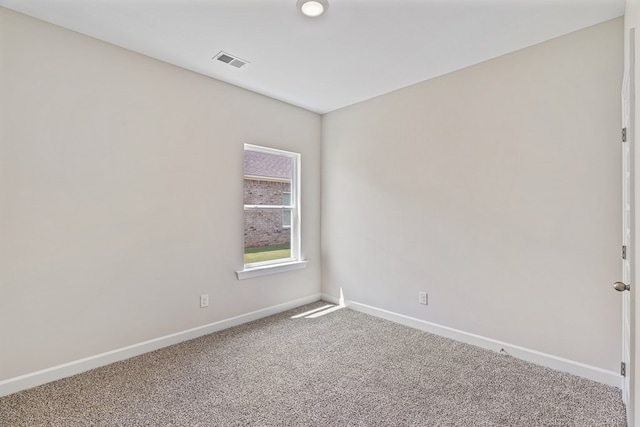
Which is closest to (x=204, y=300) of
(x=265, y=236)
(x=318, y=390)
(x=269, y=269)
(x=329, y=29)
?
(x=269, y=269)

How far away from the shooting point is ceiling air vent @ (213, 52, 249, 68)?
8.41 ft

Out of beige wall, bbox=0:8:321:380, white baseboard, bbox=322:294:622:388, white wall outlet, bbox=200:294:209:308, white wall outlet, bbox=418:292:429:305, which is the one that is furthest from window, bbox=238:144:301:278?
white wall outlet, bbox=418:292:429:305

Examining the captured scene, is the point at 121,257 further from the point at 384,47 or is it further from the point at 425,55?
the point at 425,55

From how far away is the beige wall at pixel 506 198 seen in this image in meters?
2.12

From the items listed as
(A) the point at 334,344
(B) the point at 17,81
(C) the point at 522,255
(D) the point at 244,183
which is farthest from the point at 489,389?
(B) the point at 17,81

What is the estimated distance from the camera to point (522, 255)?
2.45 metres

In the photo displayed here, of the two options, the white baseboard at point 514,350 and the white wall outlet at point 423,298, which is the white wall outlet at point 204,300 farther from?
the white wall outlet at point 423,298

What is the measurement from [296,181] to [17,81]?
2570 mm

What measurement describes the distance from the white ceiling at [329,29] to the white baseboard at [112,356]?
2.45 meters

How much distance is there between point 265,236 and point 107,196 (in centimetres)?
162

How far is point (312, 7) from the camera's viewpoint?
6.41 ft

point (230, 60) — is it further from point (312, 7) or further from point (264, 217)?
point (264, 217)

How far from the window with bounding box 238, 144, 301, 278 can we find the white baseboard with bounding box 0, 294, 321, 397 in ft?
1.62

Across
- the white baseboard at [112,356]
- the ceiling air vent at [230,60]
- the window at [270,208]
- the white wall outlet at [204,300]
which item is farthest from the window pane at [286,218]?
the ceiling air vent at [230,60]
